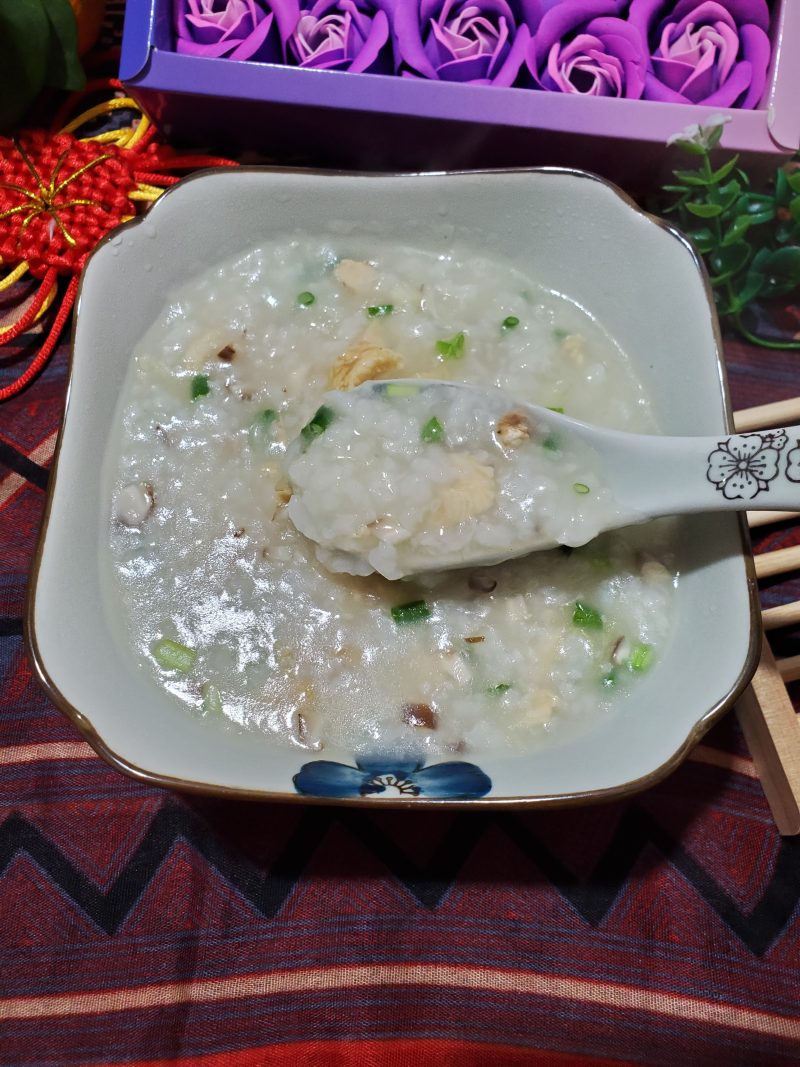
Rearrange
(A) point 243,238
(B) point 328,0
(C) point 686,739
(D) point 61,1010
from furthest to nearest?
(B) point 328,0 → (A) point 243,238 → (D) point 61,1010 → (C) point 686,739

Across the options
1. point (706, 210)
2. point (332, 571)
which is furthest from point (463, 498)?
point (706, 210)

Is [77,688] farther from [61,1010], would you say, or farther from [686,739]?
[686,739]

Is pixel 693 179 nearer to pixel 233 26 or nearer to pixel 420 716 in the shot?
pixel 233 26

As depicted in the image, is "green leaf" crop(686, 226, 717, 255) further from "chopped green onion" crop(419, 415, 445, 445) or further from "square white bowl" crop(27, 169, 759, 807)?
"chopped green onion" crop(419, 415, 445, 445)

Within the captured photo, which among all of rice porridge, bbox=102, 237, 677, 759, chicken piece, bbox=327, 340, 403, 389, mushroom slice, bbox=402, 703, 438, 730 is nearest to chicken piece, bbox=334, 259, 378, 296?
rice porridge, bbox=102, 237, 677, 759

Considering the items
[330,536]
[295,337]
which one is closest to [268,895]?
[330,536]
